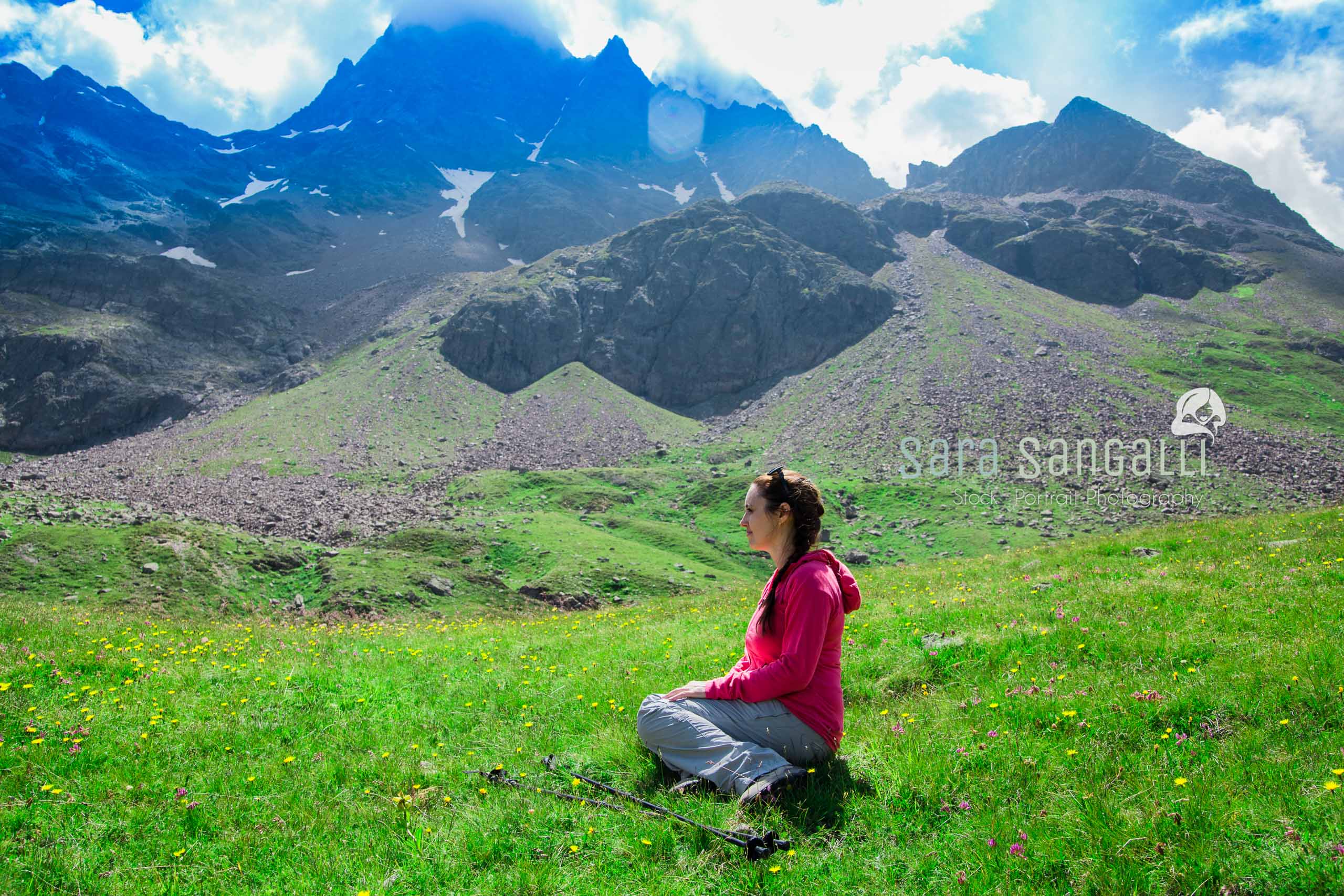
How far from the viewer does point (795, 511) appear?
6.77 m

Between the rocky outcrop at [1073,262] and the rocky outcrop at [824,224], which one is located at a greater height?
the rocky outcrop at [824,224]

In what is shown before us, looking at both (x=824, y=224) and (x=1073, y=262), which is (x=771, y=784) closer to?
(x=824, y=224)

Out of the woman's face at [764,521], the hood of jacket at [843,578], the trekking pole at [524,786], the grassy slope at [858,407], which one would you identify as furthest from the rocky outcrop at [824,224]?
the trekking pole at [524,786]

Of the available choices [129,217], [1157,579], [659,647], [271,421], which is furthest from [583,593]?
[129,217]

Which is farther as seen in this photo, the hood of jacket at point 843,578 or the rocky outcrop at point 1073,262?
the rocky outcrop at point 1073,262

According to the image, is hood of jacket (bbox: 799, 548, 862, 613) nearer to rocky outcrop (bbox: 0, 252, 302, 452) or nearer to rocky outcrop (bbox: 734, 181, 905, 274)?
rocky outcrop (bbox: 0, 252, 302, 452)

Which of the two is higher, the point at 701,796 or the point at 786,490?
the point at 786,490

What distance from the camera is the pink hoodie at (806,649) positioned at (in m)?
6.41

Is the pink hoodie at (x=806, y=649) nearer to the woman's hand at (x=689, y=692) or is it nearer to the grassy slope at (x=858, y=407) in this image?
the woman's hand at (x=689, y=692)

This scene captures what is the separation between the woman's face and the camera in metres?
6.74

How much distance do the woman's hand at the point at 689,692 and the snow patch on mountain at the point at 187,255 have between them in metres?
205

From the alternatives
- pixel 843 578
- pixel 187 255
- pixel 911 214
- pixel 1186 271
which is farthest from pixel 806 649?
pixel 187 255

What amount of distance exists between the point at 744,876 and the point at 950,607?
985 cm

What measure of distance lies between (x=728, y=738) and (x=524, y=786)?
7.11 feet
